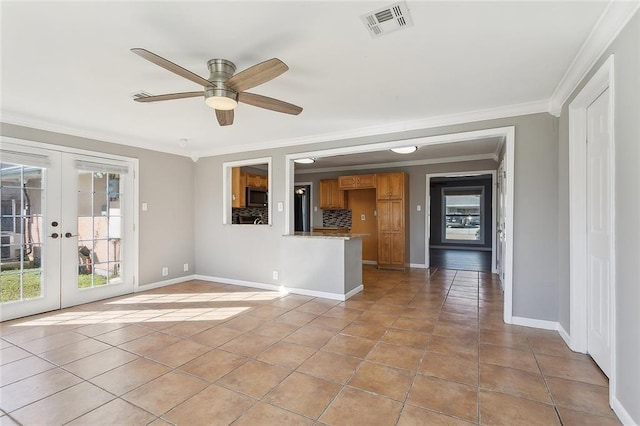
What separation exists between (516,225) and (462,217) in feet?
30.5

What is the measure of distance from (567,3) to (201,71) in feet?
8.02

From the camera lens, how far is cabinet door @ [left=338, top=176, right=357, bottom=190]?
6.91 m

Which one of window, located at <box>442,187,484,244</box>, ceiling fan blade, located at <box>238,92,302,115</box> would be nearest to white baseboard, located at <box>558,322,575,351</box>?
ceiling fan blade, located at <box>238,92,302,115</box>

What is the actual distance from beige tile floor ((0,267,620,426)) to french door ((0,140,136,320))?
0.35 metres

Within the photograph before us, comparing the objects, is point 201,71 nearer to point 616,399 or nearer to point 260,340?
point 260,340

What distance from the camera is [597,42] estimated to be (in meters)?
1.97

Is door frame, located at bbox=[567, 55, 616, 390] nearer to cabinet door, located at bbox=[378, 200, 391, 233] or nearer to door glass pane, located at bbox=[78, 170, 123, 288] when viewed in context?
cabinet door, located at bbox=[378, 200, 391, 233]

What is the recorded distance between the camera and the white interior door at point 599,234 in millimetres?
2195

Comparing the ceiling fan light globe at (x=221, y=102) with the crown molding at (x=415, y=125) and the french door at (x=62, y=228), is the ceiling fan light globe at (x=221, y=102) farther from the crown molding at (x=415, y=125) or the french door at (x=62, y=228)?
the french door at (x=62, y=228)

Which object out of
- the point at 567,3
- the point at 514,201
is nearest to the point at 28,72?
the point at 567,3

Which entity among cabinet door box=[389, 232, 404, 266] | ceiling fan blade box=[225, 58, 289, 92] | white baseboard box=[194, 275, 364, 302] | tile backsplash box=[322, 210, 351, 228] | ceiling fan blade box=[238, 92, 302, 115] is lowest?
white baseboard box=[194, 275, 364, 302]

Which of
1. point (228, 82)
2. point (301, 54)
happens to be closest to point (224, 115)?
point (228, 82)

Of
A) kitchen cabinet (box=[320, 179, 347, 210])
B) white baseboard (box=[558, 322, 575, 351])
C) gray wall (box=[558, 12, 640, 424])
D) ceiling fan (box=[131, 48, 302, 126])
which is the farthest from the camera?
kitchen cabinet (box=[320, 179, 347, 210])

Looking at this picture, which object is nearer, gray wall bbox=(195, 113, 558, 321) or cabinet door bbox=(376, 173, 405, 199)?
gray wall bbox=(195, 113, 558, 321)
